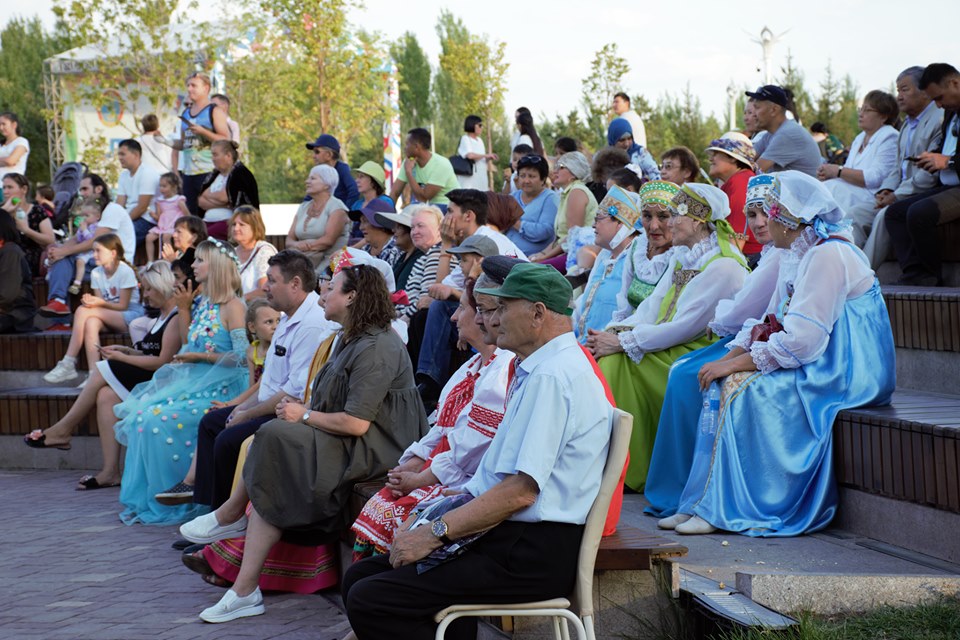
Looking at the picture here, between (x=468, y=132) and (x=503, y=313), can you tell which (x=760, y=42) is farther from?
(x=503, y=313)

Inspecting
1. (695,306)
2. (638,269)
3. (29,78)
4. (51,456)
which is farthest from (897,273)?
(29,78)

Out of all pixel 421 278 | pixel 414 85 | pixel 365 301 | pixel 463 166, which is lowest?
pixel 365 301

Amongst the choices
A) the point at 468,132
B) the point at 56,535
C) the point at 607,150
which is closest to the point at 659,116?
the point at 468,132

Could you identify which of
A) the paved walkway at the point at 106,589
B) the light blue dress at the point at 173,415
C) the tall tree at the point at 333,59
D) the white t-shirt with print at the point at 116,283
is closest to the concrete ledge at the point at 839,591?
the paved walkway at the point at 106,589

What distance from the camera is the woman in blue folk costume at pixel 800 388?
5.08 meters

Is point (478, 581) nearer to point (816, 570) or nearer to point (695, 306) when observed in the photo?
point (816, 570)

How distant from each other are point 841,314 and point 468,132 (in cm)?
1038

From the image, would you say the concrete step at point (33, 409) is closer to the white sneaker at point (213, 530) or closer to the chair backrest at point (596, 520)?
the white sneaker at point (213, 530)

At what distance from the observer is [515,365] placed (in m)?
4.01

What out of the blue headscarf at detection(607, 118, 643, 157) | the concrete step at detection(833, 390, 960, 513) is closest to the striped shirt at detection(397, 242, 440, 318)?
the concrete step at detection(833, 390, 960, 513)

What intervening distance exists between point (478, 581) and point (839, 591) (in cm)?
122

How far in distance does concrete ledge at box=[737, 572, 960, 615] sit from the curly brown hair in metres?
2.50

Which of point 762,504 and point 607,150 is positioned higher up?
point 607,150

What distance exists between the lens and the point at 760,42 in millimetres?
20359
